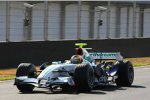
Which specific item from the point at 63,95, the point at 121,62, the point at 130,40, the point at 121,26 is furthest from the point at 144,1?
the point at 63,95

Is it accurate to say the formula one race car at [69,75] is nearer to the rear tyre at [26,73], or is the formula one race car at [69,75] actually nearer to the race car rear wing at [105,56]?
the rear tyre at [26,73]

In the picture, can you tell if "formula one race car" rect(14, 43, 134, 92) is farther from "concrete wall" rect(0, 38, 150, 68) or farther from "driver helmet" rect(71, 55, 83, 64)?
"concrete wall" rect(0, 38, 150, 68)

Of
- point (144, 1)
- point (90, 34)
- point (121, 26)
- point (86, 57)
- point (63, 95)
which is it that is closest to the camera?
point (63, 95)

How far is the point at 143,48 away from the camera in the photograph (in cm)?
3453

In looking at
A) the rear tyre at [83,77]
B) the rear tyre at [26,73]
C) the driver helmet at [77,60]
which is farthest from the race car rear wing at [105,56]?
the rear tyre at [26,73]

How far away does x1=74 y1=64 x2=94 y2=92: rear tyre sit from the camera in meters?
14.3

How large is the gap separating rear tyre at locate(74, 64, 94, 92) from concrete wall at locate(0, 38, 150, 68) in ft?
31.5

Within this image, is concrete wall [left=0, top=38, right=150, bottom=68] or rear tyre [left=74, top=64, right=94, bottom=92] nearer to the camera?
rear tyre [left=74, top=64, right=94, bottom=92]

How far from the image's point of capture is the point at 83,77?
47.0 feet

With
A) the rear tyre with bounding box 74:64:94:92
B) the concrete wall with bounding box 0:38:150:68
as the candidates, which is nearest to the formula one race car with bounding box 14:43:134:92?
the rear tyre with bounding box 74:64:94:92

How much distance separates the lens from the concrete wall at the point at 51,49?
945 inches

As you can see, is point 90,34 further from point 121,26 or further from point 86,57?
point 86,57

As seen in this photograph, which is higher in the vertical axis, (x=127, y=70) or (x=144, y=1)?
(x=144, y=1)

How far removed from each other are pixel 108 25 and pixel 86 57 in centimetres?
1826
